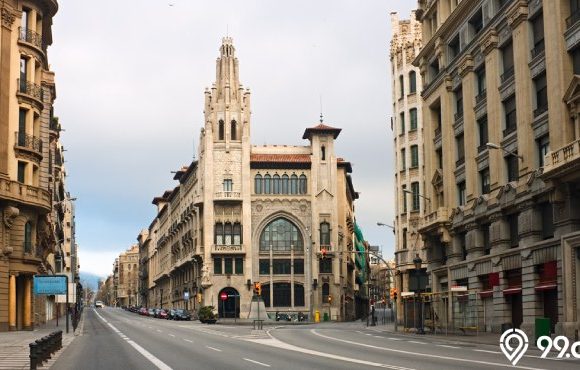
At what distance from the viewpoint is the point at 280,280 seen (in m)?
104

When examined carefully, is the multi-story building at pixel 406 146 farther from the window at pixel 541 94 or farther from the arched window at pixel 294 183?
the window at pixel 541 94

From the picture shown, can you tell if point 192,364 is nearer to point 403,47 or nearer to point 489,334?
point 489,334

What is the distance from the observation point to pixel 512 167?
45.1m

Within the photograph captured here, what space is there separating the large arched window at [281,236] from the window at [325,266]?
304 cm

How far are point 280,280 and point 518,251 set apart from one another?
6243 centimetres

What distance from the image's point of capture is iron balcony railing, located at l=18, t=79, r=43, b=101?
5342cm

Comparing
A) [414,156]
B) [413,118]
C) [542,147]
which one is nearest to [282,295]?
[414,156]

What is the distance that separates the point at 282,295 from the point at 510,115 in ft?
202

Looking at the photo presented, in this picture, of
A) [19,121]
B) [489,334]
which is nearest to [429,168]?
[489,334]

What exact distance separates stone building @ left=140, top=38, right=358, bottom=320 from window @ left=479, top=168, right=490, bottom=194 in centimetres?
5356

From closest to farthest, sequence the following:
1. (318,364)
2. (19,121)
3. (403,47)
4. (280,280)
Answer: (318,364) → (19,121) → (403,47) → (280,280)

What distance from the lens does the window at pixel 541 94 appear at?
4088 centimetres

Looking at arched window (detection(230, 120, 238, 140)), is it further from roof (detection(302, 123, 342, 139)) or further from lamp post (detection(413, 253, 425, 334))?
lamp post (detection(413, 253, 425, 334))

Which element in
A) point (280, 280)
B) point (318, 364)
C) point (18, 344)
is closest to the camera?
point (318, 364)
